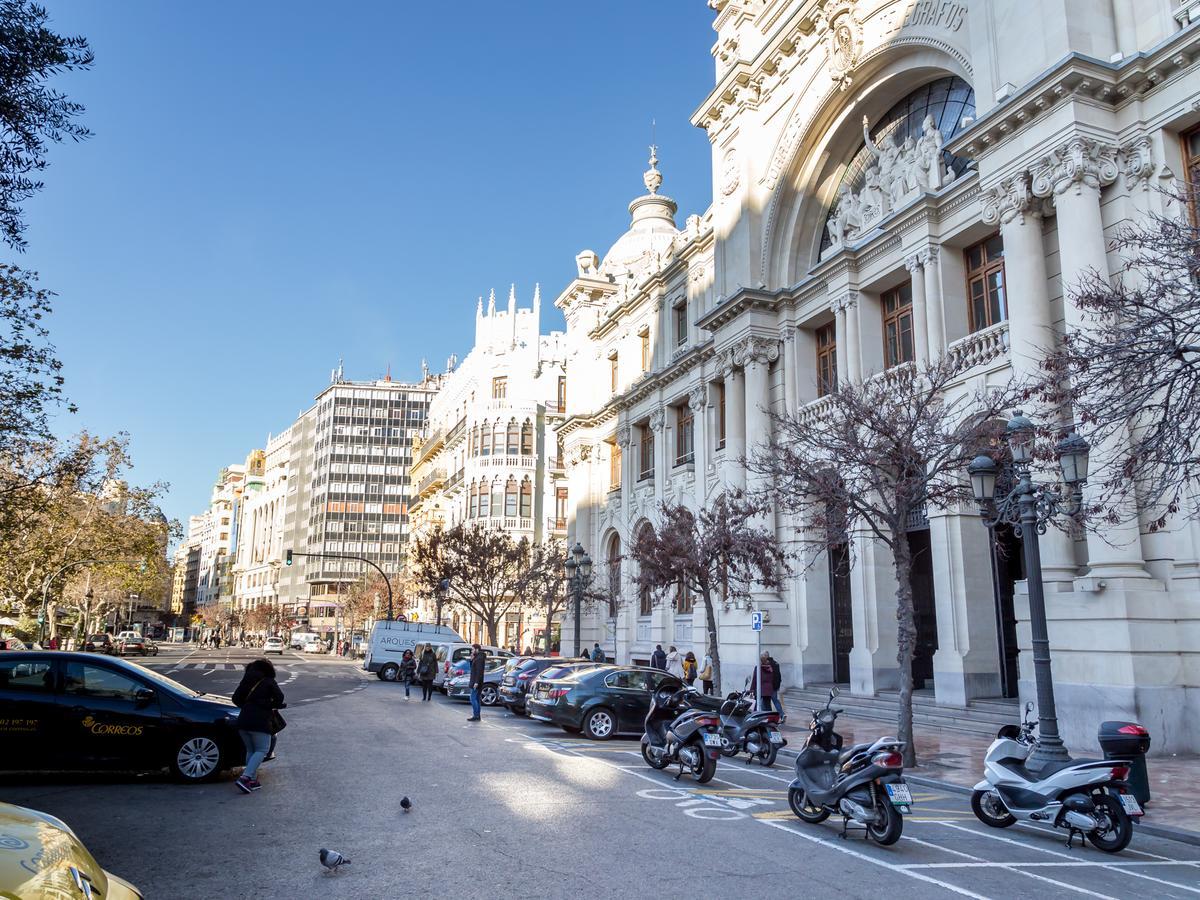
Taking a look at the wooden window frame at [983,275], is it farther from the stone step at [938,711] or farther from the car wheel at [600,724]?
the car wheel at [600,724]

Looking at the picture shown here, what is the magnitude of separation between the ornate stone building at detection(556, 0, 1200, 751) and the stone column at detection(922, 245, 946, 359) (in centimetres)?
8

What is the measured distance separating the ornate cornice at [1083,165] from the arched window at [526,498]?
46154mm

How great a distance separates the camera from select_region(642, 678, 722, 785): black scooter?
38.8ft

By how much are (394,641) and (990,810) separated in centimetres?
3340

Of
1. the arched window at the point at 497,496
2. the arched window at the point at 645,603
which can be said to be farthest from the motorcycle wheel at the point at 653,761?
the arched window at the point at 497,496

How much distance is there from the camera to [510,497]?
61.0 m

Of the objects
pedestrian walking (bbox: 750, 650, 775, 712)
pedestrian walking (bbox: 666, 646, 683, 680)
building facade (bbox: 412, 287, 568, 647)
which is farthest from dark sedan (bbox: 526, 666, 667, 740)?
building facade (bbox: 412, 287, 568, 647)

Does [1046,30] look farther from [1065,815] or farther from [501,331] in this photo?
[501,331]

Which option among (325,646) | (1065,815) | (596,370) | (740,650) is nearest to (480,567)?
(596,370)

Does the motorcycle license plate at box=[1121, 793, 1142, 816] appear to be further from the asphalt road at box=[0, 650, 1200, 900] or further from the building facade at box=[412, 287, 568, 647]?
the building facade at box=[412, 287, 568, 647]

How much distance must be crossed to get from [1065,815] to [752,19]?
94.1ft

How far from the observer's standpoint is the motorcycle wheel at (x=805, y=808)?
917 cm

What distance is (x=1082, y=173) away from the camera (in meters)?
17.0

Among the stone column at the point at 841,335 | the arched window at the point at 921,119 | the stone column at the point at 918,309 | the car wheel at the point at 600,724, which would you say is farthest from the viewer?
the stone column at the point at 841,335
